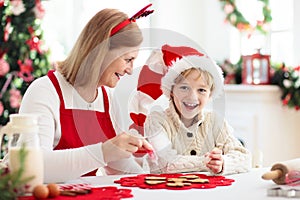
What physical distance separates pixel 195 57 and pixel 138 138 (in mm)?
300

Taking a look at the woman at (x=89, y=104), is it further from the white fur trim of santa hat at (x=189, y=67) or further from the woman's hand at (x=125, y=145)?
the white fur trim of santa hat at (x=189, y=67)

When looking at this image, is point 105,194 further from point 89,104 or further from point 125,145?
point 89,104

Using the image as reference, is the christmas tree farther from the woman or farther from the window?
the woman

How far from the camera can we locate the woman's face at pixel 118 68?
1946 millimetres

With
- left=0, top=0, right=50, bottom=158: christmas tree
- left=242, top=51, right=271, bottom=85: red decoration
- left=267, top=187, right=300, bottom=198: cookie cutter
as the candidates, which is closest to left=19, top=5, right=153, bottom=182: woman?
left=267, top=187, right=300, bottom=198: cookie cutter

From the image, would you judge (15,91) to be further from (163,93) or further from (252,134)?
(163,93)

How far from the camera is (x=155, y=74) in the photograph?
1872 mm

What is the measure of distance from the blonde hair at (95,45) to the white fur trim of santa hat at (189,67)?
136 mm

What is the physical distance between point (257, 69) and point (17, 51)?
1.68 metres

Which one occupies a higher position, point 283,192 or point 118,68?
point 118,68

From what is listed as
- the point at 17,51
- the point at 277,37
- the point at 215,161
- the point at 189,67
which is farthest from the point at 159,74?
the point at 277,37

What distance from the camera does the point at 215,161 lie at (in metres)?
1.98

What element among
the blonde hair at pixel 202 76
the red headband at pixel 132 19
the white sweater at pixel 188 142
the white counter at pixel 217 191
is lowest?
the white counter at pixel 217 191

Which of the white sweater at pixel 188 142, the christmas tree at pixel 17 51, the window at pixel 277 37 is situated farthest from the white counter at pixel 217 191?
the window at pixel 277 37
